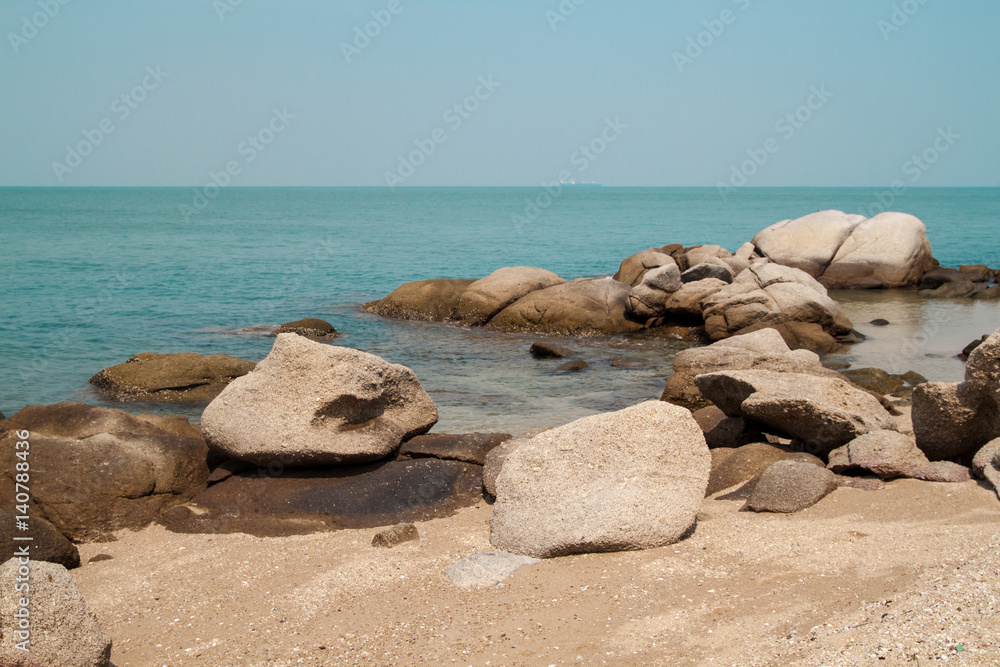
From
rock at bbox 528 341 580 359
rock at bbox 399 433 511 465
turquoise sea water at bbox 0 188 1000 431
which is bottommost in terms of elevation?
turquoise sea water at bbox 0 188 1000 431

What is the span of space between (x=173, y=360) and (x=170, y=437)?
595cm

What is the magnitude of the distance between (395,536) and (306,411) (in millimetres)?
2204

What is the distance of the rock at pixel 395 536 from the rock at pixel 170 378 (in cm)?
746

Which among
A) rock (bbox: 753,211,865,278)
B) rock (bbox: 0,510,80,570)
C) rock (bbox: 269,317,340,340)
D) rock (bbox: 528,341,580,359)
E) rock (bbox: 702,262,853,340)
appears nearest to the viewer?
rock (bbox: 0,510,80,570)

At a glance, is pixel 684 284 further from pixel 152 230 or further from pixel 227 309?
pixel 152 230

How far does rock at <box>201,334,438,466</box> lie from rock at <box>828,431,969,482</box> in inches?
193

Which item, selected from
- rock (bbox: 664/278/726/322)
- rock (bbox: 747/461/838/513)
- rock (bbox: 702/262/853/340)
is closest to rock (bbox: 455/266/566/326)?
rock (bbox: 664/278/726/322)

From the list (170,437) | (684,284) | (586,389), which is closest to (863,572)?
(170,437)

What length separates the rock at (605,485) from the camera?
639 cm

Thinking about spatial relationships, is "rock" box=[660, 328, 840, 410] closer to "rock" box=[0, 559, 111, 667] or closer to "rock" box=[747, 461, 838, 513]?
A: "rock" box=[747, 461, 838, 513]

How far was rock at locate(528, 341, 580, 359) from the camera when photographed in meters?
17.7

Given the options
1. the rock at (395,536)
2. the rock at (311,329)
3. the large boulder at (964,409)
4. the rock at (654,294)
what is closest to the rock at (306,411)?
the rock at (395,536)

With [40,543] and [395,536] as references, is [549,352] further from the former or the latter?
[40,543]

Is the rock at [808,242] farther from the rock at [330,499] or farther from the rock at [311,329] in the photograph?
the rock at [330,499]
